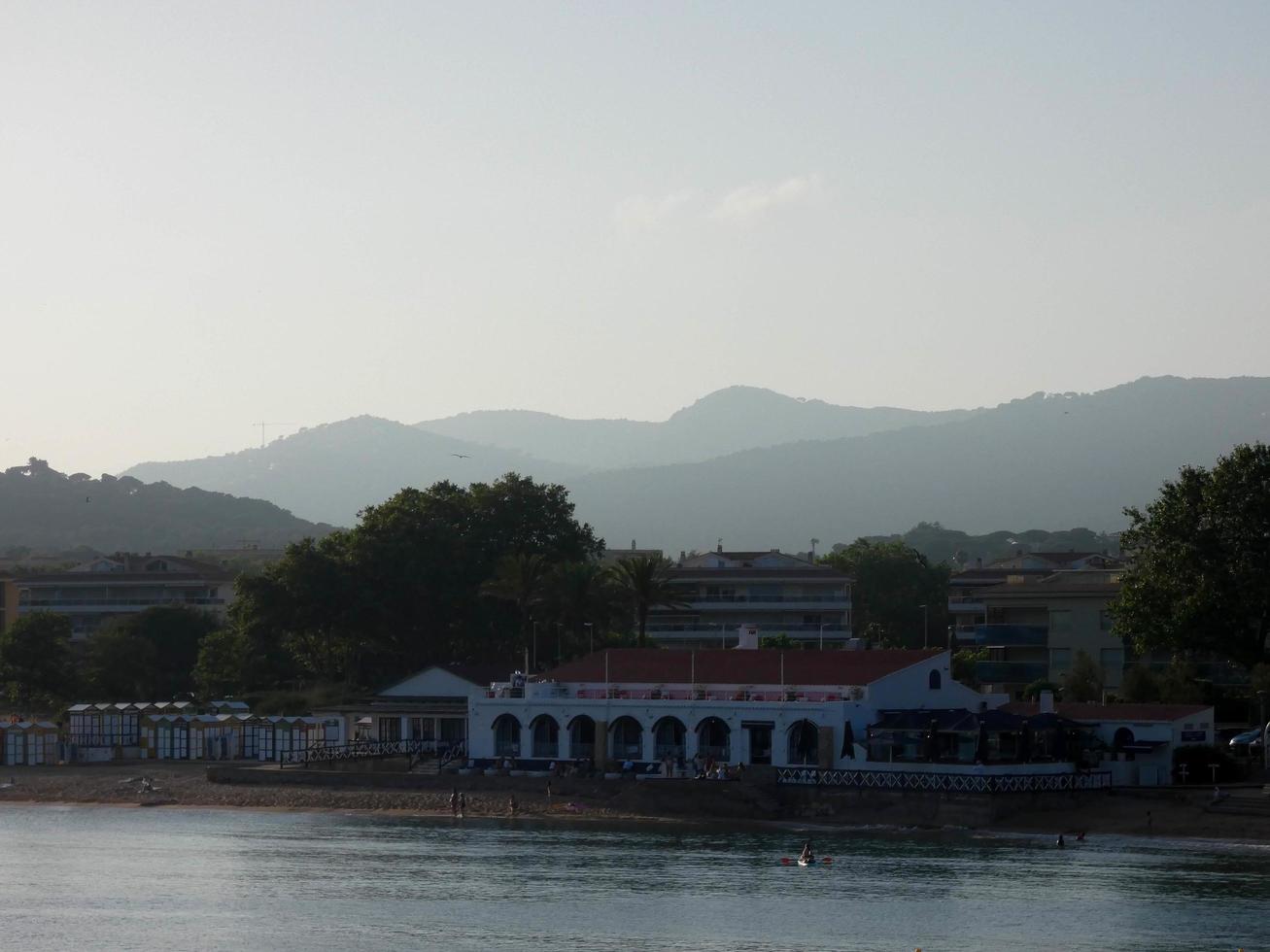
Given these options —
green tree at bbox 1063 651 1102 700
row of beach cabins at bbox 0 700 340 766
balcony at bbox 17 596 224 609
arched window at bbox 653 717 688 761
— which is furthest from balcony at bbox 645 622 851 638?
arched window at bbox 653 717 688 761

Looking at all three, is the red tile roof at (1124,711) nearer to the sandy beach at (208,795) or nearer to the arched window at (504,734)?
the sandy beach at (208,795)

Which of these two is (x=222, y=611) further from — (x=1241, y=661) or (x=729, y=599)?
(x=1241, y=661)

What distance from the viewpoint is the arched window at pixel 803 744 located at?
252ft

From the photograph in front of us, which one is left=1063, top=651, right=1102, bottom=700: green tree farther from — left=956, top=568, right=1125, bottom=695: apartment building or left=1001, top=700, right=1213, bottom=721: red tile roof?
left=1001, top=700, right=1213, bottom=721: red tile roof

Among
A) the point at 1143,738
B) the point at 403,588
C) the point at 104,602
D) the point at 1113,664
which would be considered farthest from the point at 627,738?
the point at 104,602

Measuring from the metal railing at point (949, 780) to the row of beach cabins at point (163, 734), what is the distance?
91.2ft

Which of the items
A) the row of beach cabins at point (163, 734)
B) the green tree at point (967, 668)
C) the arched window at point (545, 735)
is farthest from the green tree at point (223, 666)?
the green tree at point (967, 668)

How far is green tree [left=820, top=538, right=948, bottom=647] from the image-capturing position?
493ft

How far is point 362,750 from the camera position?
294 feet

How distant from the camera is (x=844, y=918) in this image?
2158 inches

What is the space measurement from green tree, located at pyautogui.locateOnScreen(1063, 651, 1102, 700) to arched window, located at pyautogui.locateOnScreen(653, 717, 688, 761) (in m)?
21.0

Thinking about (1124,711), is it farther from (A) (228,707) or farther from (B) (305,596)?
(B) (305,596)

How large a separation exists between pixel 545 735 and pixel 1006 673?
30.2m

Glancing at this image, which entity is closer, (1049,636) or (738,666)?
(738,666)
